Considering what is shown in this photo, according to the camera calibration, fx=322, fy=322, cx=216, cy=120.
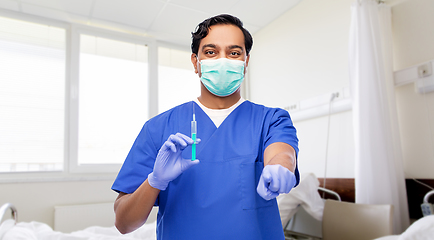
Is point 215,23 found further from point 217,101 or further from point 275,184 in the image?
point 275,184

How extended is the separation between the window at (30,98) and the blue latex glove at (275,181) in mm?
3141

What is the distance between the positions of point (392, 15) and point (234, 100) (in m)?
2.02

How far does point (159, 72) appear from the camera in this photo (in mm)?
4000

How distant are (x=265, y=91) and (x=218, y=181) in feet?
9.96

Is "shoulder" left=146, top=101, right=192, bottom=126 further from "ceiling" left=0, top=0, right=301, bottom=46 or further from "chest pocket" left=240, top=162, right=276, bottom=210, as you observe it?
"ceiling" left=0, top=0, right=301, bottom=46

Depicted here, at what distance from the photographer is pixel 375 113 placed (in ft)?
7.15

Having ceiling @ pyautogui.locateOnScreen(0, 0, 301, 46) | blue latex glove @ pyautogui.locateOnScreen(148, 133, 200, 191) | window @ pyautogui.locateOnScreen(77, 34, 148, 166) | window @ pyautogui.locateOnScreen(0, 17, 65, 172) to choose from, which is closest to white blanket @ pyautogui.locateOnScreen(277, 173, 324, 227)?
blue latex glove @ pyautogui.locateOnScreen(148, 133, 200, 191)

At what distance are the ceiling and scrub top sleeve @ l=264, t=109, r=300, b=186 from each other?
2.52 meters

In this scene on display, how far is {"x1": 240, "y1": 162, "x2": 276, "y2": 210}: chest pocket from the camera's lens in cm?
89

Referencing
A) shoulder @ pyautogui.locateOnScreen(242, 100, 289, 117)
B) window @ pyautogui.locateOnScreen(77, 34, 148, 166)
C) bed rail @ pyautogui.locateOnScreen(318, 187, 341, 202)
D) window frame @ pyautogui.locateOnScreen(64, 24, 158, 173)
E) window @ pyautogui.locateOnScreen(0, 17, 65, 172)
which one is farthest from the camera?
window @ pyautogui.locateOnScreen(77, 34, 148, 166)

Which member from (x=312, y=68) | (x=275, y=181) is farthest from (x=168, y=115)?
(x=312, y=68)

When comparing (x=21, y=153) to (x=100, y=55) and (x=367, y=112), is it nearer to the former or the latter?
(x=100, y=55)

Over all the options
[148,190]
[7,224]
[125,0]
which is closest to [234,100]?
[148,190]

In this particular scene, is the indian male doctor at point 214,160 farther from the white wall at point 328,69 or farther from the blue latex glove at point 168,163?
→ the white wall at point 328,69
